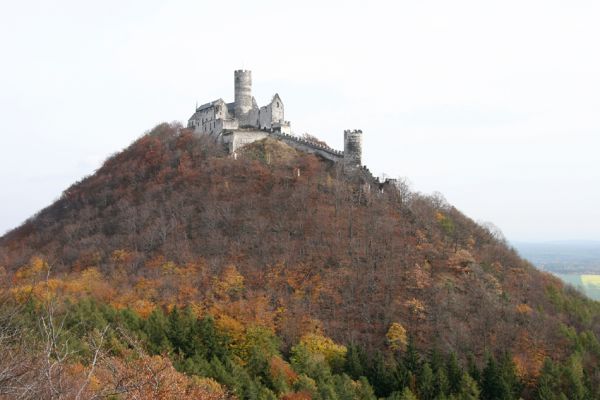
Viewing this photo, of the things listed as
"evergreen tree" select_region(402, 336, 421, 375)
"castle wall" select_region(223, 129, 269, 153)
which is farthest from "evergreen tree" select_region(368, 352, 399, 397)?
"castle wall" select_region(223, 129, 269, 153)

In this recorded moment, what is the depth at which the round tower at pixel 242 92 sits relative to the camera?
7244 centimetres

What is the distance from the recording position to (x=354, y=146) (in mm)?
61281

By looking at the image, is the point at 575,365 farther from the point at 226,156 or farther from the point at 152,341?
the point at 226,156

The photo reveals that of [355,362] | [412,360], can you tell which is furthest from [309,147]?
[412,360]

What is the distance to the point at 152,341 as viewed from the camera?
142ft

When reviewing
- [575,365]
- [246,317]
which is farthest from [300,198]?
[575,365]

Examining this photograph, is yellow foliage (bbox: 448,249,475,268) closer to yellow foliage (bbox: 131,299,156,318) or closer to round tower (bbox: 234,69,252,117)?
yellow foliage (bbox: 131,299,156,318)

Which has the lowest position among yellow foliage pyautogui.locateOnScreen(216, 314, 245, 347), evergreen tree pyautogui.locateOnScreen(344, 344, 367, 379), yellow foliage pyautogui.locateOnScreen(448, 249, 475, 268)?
evergreen tree pyautogui.locateOnScreen(344, 344, 367, 379)

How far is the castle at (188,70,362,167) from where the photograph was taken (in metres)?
61.8

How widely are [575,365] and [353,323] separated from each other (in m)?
17.2

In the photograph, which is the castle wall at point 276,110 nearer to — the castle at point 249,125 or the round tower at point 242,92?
the castle at point 249,125

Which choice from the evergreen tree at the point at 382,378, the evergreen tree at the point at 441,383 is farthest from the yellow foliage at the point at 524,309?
the evergreen tree at the point at 382,378

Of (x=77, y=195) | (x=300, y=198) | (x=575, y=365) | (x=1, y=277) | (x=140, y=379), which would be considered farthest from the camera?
(x=77, y=195)

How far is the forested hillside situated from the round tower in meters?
6.61
